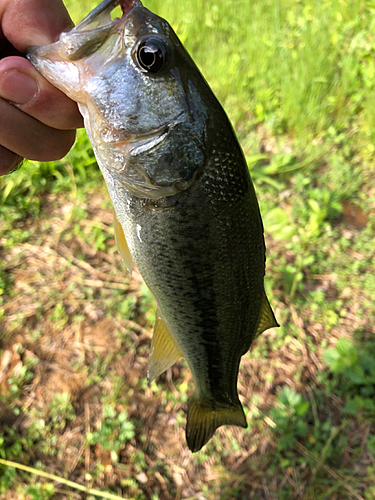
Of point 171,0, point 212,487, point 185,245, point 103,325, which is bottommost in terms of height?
point 212,487

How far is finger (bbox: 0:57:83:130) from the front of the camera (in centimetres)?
116

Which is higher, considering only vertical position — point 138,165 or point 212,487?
point 138,165

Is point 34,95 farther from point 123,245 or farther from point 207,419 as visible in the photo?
point 207,419

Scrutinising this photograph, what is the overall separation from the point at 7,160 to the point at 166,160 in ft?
2.45

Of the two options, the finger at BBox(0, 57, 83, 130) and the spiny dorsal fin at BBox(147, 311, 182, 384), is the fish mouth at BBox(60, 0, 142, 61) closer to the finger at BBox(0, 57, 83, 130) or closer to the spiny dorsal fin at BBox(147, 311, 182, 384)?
the finger at BBox(0, 57, 83, 130)

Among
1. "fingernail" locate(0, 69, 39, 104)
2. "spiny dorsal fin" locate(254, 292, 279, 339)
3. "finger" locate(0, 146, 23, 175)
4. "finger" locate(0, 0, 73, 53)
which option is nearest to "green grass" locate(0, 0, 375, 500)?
"spiny dorsal fin" locate(254, 292, 279, 339)

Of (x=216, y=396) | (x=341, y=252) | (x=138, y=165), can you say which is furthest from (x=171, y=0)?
(x=216, y=396)

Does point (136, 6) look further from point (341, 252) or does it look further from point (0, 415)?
point (341, 252)

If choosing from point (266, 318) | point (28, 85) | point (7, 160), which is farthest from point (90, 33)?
point (266, 318)

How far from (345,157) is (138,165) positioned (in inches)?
137

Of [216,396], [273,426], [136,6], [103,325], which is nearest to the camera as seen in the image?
[136,6]

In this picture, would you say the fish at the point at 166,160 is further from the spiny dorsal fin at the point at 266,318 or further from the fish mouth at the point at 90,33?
the spiny dorsal fin at the point at 266,318

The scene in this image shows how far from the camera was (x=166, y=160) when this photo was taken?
1156 millimetres

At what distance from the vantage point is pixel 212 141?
3.84 feet
